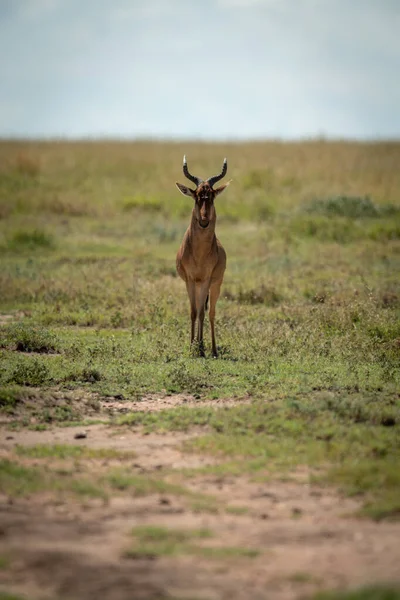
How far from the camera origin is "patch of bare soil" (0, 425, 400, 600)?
523 cm

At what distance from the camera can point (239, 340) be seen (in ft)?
42.0

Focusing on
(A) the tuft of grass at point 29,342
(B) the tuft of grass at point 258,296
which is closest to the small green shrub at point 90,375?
(A) the tuft of grass at point 29,342

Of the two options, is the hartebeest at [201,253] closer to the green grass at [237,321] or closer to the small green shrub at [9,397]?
the green grass at [237,321]

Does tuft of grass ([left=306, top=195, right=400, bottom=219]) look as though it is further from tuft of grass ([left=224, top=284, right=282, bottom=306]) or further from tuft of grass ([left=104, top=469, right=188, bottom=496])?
tuft of grass ([left=104, top=469, right=188, bottom=496])

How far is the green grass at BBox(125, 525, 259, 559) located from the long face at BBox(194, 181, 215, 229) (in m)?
6.69

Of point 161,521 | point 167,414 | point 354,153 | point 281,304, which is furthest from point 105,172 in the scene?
point 161,521

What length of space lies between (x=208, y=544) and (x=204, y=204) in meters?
Result: 7.10

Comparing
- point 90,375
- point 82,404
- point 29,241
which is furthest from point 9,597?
point 29,241

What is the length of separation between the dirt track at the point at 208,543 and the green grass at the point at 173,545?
6 cm

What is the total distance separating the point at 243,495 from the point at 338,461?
105 cm

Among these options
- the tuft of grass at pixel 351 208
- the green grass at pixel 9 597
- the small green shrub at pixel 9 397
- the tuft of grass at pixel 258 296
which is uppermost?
the tuft of grass at pixel 351 208

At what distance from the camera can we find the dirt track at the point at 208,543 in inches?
206

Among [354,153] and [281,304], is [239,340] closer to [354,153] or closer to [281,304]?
[281,304]

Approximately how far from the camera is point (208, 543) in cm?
592
